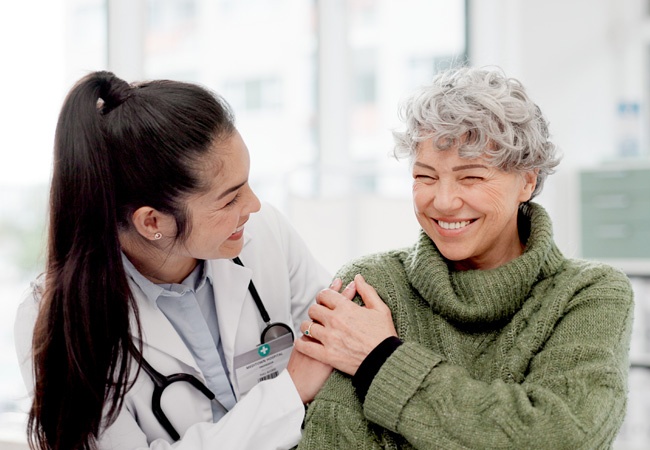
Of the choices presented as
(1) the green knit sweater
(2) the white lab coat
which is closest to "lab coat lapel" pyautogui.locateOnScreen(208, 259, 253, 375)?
(2) the white lab coat

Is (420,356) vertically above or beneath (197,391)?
above

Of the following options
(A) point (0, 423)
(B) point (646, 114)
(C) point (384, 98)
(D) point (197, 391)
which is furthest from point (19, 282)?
(B) point (646, 114)

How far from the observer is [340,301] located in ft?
5.07

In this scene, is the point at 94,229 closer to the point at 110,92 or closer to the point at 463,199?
the point at 110,92

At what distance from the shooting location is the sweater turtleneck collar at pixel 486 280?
1.50 metres

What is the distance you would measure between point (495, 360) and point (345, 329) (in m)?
0.32

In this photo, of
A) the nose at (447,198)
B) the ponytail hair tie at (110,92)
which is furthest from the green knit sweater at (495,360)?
the ponytail hair tie at (110,92)

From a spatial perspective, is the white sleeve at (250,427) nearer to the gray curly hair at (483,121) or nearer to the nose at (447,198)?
the nose at (447,198)

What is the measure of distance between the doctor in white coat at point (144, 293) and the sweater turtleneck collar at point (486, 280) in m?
0.29

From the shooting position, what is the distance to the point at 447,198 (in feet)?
4.84

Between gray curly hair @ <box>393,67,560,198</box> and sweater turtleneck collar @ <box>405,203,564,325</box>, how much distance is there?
0.18 m

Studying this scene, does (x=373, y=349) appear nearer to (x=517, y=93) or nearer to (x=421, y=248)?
(x=421, y=248)

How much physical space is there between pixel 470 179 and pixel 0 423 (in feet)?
4.38

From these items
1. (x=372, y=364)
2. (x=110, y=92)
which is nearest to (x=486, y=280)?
(x=372, y=364)
